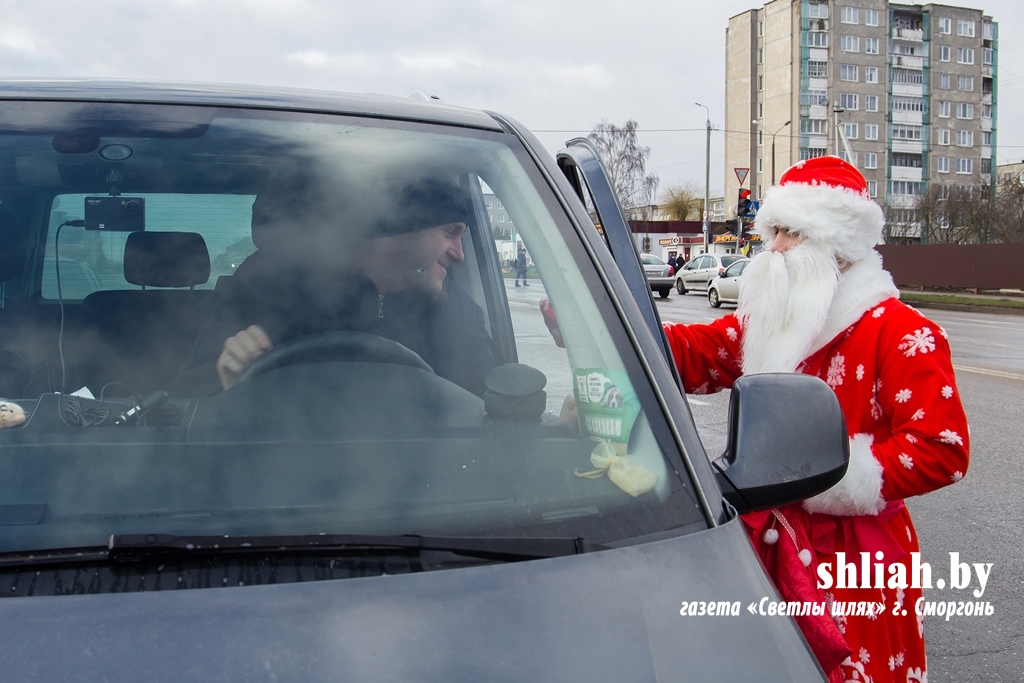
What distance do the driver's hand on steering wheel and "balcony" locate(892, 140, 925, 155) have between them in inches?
3427

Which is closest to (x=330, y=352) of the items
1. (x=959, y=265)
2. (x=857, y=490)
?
(x=857, y=490)

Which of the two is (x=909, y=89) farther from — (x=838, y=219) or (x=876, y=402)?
(x=876, y=402)

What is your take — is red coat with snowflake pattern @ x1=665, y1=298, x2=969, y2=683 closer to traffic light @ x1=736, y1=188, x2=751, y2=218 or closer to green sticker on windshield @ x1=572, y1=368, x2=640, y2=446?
green sticker on windshield @ x1=572, y1=368, x2=640, y2=446

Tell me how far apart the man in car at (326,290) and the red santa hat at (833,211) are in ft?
3.46

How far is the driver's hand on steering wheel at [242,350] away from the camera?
1461mm

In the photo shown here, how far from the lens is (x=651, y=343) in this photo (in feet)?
4.84

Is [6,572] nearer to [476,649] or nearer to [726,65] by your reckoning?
[476,649]

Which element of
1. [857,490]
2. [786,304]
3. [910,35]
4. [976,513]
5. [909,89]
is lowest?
[976,513]

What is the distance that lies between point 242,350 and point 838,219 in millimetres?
1546

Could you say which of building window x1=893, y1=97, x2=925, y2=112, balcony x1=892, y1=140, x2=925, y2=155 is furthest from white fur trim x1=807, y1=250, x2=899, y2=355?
building window x1=893, y1=97, x2=925, y2=112

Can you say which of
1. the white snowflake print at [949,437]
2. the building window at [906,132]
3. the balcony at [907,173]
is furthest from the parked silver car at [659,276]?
the building window at [906,132]

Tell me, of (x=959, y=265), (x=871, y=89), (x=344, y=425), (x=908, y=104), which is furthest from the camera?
(x=908, y=104)

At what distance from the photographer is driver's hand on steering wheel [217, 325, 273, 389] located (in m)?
1.46

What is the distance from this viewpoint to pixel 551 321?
1.63 metres
